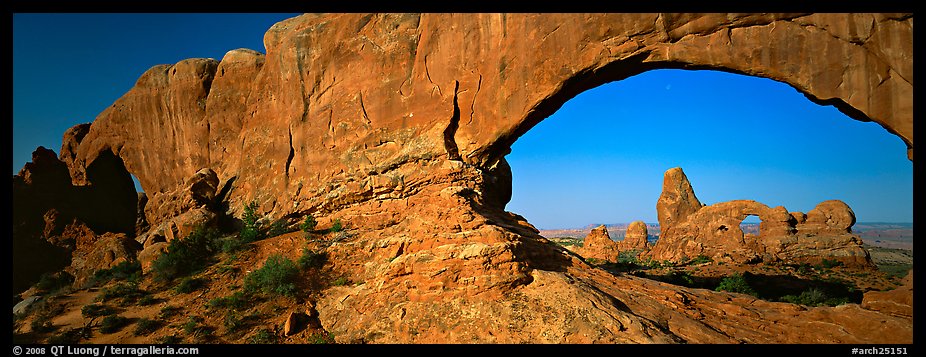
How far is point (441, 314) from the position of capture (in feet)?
33.8

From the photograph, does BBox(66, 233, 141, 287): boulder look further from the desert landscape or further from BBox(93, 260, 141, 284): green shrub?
BBox(93, 260, 141, 284): green shrub

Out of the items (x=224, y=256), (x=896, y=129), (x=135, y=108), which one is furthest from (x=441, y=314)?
(x=135, y=108)

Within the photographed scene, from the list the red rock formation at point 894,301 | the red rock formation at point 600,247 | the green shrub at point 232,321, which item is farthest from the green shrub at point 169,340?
the red rock formation at point 600,247

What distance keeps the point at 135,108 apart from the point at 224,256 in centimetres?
1524

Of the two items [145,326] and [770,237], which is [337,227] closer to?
[145,326]

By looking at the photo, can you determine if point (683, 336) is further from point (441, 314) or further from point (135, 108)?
point (135, 108)

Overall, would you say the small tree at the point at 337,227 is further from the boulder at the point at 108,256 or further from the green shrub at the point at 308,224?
the boulder at the point at 108,256

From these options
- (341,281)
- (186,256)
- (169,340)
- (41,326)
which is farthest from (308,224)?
(41,326)

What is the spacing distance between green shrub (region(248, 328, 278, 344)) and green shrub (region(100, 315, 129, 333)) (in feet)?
13.9

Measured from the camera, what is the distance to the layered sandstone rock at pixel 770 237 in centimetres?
3162

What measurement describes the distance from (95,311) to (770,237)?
41.3 metres

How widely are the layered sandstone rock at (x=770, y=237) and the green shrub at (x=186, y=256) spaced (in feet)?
110

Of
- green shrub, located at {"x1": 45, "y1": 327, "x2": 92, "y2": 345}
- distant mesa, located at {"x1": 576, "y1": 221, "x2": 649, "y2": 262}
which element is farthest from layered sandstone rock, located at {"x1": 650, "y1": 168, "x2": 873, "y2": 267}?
green shrub, located at {"x1": 45, "y1": 327, "x2": 92, "y2": 345}
